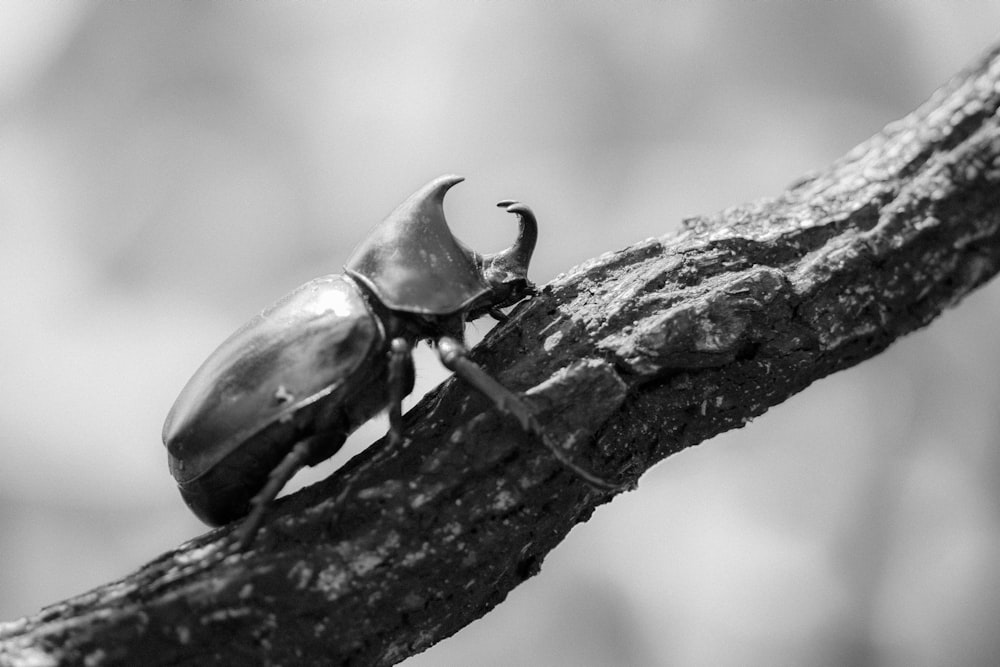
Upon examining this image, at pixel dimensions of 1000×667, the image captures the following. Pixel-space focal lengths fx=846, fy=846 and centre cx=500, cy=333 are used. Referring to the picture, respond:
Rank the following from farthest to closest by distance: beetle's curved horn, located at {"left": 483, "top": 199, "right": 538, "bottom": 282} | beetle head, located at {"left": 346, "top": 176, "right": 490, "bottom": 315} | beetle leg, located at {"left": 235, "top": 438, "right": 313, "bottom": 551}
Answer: beetle's curved horn, located at {"left": 483, "top": 199, "right": 538, "bottom": 282} < beetle head, located at {"left": 346, "top": 176, "right": 490, "bottom": 315} < beetle leg, located at {"left": 235, "top": 438, "right": 313, "bottom": 551}

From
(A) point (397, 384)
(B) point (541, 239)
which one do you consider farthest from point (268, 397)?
(B) point (541, 239)

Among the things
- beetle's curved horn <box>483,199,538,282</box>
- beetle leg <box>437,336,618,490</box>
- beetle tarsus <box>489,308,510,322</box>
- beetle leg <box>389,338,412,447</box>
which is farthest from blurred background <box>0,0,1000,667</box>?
beetle leg <box>437,336,618,490</box>

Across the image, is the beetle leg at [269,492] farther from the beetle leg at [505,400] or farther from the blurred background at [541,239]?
the blurred background at [541,239]

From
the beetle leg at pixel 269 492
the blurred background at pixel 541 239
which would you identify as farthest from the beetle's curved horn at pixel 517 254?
the blurred background at pixel 541 239

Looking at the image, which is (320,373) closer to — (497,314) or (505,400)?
(505,400)

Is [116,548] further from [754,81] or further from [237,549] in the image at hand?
[754,81]

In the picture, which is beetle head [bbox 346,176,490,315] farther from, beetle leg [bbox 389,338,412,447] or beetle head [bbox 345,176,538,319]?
beetle leg [bbox 389,338,412,447]
